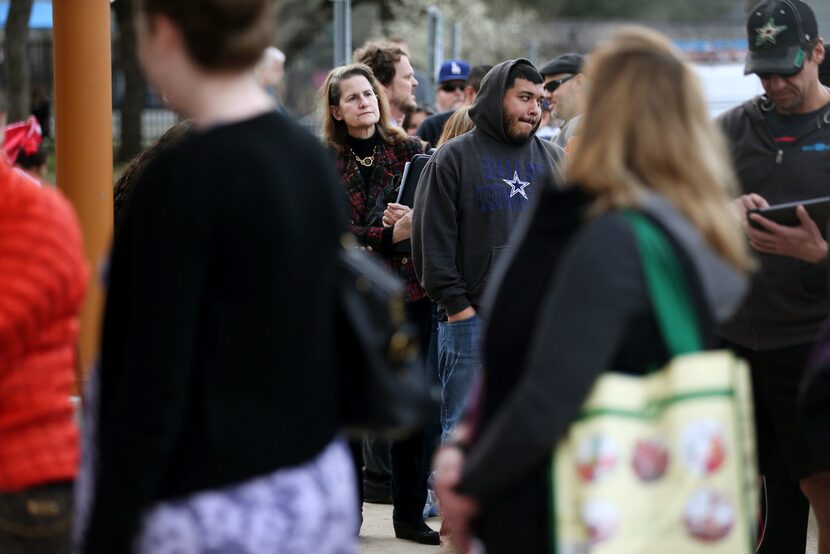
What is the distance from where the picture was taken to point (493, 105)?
5.97 m

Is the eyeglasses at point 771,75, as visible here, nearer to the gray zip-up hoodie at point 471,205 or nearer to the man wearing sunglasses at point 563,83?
the gray zip-up hoodie at point 471,205

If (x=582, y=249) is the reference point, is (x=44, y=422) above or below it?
below

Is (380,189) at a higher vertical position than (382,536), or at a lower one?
higher

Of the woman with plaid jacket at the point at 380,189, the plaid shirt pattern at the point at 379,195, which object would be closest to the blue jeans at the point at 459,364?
the woman with plaid jacket at the point at 380,189

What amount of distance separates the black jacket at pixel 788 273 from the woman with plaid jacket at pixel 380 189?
1.94 m

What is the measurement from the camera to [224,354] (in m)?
2.31

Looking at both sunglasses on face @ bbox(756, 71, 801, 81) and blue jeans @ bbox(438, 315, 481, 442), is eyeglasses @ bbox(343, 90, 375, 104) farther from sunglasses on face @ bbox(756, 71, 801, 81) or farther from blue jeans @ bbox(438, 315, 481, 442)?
sunglasses on face @ bbox(756, 71, 801, 81)

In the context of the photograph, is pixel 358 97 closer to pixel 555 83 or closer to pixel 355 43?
pixel 555 83

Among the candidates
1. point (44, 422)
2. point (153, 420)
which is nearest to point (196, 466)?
point (153, 420)

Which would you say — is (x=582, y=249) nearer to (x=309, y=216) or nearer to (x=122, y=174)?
(x=309, y=216)

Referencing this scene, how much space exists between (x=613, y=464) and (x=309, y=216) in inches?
28.2

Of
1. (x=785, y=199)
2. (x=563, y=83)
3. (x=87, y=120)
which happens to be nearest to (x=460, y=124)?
(x=87, y=120)

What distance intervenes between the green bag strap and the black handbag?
0.48 meters

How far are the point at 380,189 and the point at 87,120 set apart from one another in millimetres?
1410
